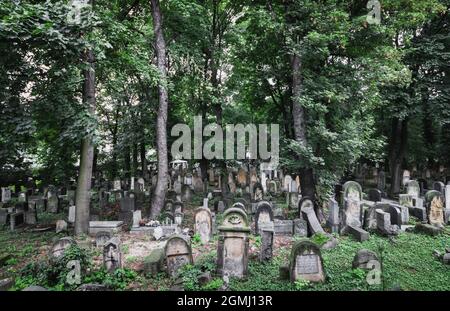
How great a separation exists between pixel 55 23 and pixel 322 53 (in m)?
7.47

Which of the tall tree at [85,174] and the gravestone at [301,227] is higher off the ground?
the tall tree at [85,174]

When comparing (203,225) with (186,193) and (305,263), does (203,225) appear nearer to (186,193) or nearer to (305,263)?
(305,263)

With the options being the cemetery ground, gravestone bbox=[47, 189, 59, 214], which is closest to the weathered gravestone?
the cemetery ground

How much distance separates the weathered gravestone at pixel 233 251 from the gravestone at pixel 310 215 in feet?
10.3

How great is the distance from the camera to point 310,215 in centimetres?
910

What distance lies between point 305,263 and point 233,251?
1.45 meters

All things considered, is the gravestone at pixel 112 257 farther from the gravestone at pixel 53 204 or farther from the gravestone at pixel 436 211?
the gravestone at pixel 436 211

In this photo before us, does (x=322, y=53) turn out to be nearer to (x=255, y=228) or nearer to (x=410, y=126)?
(x=255, y=228)

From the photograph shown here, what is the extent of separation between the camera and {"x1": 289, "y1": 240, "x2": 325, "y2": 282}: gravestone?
582 cm

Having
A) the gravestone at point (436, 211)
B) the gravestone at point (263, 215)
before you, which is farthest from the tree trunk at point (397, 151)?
the gravestone at point (263, 215)

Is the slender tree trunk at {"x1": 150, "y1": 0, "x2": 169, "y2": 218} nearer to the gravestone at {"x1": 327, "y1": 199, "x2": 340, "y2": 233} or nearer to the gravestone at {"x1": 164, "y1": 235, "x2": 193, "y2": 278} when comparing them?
the gravestone at {"x1": 164, "y1": 235, "x2": 193, "y2": 278}

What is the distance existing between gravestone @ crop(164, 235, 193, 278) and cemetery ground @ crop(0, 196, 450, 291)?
0.49 ft

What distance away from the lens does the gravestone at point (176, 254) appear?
20.7ft

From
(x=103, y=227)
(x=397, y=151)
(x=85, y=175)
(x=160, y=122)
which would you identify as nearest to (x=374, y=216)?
(x=160, y=122)
